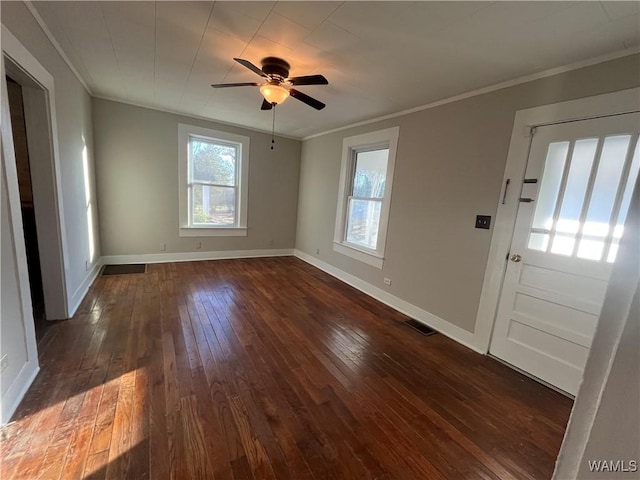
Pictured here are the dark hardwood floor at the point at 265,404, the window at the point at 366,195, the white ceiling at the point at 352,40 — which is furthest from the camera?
the window at the point at 366,195

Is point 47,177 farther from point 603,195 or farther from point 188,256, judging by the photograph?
point 603,195

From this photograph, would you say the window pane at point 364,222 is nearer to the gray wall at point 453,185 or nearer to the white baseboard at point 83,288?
the gray wall at point 453,185

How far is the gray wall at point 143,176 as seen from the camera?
13.2 ft

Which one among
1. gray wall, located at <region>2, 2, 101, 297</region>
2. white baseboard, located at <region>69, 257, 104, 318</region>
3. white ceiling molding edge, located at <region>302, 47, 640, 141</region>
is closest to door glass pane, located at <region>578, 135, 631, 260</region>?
white ceiling molding edge, located at <region>302, 47, 640, 141</region>

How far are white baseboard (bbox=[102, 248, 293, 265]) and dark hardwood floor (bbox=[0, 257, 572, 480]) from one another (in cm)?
149

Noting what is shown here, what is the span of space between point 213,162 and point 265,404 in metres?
4.29

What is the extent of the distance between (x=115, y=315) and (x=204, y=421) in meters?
1.85

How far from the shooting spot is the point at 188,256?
4.89m

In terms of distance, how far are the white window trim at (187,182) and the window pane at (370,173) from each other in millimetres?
2167

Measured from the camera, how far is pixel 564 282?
2.10m

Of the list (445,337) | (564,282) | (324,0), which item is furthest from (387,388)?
(324,0)

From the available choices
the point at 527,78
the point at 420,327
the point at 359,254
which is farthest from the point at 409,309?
the point at 527,78

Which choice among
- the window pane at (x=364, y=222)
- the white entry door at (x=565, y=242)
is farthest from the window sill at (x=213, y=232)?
the white entry door at (x=565, y=242)

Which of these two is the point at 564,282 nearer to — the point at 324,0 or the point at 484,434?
the point at 484,434
